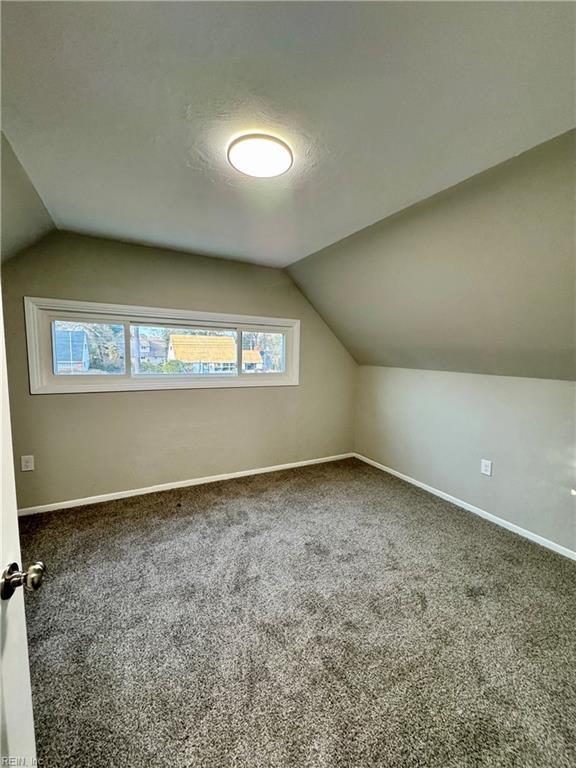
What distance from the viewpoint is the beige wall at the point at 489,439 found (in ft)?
7.39

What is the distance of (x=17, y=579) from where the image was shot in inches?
27.1

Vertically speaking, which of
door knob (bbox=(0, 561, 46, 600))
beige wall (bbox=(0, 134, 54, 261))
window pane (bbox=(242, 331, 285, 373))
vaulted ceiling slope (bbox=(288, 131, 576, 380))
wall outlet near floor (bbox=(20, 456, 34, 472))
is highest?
beige wall (bbox=(0, 134, 54, 261))

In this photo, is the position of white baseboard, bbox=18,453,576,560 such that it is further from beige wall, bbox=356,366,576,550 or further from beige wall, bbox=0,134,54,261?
beige wall, bbox=0,134,54,261

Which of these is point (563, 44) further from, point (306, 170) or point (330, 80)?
point (306, 170)

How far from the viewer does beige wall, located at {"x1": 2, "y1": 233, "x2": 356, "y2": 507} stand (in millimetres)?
2477

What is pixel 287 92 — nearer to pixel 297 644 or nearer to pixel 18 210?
pixel 18 210

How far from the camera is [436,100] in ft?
3.62

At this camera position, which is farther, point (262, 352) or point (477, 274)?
point (262, 352)

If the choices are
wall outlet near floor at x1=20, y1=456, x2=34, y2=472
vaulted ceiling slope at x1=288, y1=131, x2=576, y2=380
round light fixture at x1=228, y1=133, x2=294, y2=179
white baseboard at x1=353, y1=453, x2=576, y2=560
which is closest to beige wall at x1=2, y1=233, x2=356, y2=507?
wall outlet near floor at x1=20, y1=456, x2=34, y2=472

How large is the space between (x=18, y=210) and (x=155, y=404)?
167 centimetres

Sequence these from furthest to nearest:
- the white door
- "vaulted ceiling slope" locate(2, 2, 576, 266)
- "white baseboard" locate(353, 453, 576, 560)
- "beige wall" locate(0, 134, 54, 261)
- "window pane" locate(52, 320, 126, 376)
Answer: "window pane" locate(52, 320, 126, 376), "white baseboard" locate(353, 453, 576, 560), "beige wall" locate(0, 134, 54, 261), "vaulted ceiling slope" locate(2, 2, 576, 266), the white door

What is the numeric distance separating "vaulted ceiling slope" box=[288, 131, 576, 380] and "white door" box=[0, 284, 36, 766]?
2.10m

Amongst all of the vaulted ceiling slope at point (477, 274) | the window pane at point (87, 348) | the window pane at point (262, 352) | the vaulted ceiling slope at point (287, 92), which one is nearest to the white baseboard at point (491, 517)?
the vaulted ceiling slope at point (477, 274)

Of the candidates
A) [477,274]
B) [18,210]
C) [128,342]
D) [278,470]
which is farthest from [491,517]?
[18,210]
